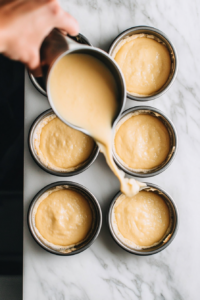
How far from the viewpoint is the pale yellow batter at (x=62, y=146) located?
1.72 metres

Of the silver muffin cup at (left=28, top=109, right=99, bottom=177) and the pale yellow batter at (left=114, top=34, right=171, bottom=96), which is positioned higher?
the pale yellow batter at (left=114, top=34, right=171, bottom=96)

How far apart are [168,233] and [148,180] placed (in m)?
0.34

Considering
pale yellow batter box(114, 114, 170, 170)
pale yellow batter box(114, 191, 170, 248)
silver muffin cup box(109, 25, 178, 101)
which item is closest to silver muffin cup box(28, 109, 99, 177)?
pale yellow batter box(114, 114, 170, 170)

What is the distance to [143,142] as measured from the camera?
5.71 ft

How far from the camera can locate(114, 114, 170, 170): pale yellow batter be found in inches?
68.1

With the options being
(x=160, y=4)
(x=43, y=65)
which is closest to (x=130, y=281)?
(x=43, y=65)

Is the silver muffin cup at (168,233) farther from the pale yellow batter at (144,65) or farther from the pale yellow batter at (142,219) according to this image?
the pale yellow batter at (144,65)

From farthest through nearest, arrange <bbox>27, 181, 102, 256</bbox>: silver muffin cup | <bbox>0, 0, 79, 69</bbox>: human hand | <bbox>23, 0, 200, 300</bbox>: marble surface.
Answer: <bbox>23, 0, 200, 300</bbox>: marble surface
<bbox>27, 181, 102, 256</bbox>: silver muffin cup
<bbox>0, 0, 79, 69</bbox>: human hand

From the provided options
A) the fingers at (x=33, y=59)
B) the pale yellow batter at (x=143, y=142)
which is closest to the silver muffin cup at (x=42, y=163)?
the pale yellow batter at (x=143, y=142)

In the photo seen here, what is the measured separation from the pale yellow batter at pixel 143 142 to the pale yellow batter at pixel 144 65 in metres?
0.18

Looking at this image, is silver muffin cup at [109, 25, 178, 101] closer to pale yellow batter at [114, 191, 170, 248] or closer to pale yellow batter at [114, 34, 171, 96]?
pale yellow batter at [114, 34, 171, 96]

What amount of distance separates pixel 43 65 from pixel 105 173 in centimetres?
90

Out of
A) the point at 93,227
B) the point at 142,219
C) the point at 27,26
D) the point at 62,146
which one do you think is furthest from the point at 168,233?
the point at 27,26

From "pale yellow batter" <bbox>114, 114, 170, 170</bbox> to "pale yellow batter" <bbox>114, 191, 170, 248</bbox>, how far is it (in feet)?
0.66
